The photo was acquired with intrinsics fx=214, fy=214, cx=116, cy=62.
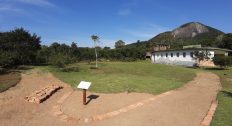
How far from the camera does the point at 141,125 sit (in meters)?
6.35

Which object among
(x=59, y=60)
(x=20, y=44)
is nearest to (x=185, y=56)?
(x=59, y=60)

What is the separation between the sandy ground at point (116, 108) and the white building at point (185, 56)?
22.2 m

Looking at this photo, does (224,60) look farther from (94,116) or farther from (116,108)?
(94,116)

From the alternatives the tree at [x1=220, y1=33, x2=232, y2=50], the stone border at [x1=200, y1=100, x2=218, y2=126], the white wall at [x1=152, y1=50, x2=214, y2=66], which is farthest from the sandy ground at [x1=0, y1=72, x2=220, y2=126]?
the tree at [x1=220, y1=33, x2=232, y2=50]

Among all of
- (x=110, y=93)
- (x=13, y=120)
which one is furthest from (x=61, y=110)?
(x=110, y=93)


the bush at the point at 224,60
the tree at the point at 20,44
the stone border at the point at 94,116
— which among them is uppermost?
the tree at the point at 20,44

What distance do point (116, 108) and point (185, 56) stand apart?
28.9 meters

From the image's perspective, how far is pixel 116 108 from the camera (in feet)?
26.9

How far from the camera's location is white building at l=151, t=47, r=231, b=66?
3195 cm

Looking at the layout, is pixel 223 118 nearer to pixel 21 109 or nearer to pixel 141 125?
pixel 141 125

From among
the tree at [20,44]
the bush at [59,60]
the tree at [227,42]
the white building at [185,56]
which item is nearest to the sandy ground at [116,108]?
the bush at [59,60]

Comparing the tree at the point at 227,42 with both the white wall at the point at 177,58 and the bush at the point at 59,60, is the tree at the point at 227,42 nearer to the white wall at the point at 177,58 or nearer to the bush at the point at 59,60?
the white wall at the point at 177,58

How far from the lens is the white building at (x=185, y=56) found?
3195cm

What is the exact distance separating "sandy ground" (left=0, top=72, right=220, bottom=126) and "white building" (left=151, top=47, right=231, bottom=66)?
874 inches
